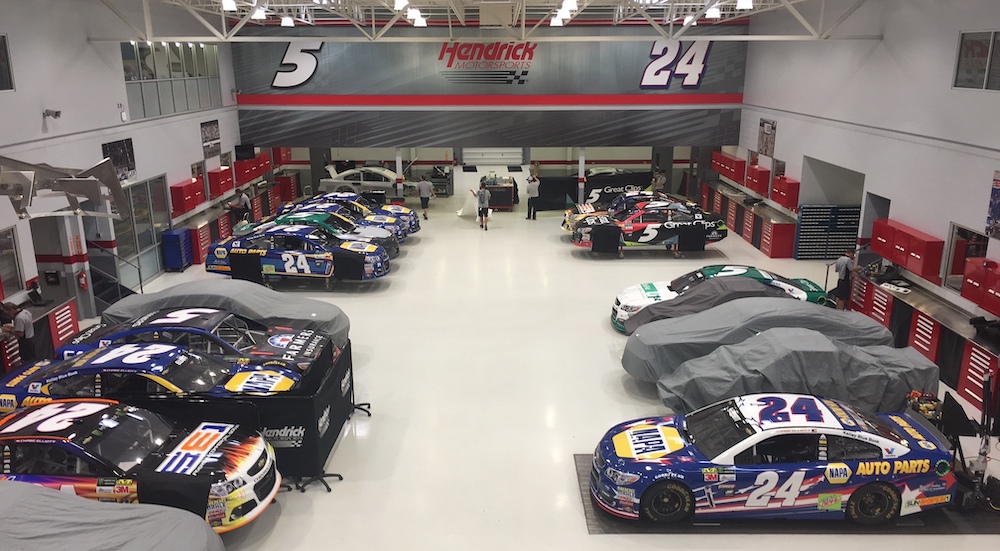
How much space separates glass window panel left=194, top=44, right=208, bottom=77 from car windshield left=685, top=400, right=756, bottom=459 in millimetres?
16100

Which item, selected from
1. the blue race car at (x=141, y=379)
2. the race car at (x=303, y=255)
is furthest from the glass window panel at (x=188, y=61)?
the blue race car at (x=141, y=379)

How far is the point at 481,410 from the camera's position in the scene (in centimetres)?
923

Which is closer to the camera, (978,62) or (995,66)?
(995,66)

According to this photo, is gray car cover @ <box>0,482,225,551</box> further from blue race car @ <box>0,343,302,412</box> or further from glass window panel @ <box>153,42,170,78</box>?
glass window panel @ <box>153,42,170,78</box>

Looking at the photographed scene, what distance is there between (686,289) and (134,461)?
8.47 meters

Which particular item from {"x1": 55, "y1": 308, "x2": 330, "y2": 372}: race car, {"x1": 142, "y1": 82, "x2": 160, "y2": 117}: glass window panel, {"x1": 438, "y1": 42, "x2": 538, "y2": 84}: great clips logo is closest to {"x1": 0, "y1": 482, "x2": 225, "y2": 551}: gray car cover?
{"x1": 55, "y1": 308, "x2": 330, "y2": 372}: race car

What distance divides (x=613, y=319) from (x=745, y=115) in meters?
11.4

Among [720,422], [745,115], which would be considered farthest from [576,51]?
[720,422]

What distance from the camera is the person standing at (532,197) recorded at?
2108 centimetres

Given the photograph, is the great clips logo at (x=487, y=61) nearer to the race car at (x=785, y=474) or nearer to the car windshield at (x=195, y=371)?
the car windshield at (x=195, y=371)

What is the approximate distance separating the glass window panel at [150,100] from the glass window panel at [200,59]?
8.33 ft

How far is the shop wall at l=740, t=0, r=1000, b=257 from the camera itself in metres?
10.4

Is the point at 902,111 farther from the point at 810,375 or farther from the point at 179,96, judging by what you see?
the point at 179,96

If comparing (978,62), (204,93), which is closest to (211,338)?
(978,62)
